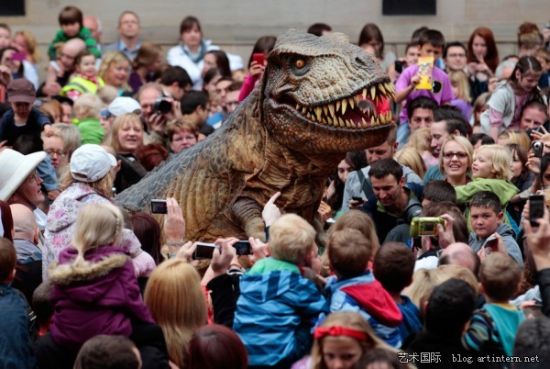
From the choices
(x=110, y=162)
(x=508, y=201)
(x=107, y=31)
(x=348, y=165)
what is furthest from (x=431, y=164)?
(x=107, y=31)

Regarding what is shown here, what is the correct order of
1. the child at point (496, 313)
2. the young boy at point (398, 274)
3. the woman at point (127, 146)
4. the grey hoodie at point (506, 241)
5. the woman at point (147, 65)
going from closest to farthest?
the child at point (496, 313) < the young boy at point (398, 274) < the grey hoodie at point (506, 241) < the woman at point (127, 146) < the woman at point (147, 65)

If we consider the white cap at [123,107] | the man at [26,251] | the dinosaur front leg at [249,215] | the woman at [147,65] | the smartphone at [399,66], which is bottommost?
the woman at [147,65]

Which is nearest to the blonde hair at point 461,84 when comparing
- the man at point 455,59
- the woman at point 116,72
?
the man at point 455,59

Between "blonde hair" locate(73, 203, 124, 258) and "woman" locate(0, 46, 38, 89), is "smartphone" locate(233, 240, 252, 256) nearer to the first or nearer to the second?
"blonde hair" locate(73, 203, 124, 258)

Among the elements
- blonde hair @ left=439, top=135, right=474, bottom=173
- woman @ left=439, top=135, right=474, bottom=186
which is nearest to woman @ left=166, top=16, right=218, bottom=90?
blonde hair @ left=439, top=135, right=474, bottom=173

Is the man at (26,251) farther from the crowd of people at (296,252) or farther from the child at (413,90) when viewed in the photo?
the child at (413,90)

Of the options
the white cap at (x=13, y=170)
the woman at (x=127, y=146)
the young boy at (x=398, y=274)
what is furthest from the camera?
the woman at (x=127, y=146)

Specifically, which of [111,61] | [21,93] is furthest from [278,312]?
[111,61]

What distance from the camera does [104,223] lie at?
11.8 metres

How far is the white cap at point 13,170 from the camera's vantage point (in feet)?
47.2

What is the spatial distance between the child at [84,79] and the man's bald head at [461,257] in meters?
9.49

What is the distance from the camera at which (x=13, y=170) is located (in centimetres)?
1445

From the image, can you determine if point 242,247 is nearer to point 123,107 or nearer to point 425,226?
point 425,226

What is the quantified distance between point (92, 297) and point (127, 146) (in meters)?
6.79
